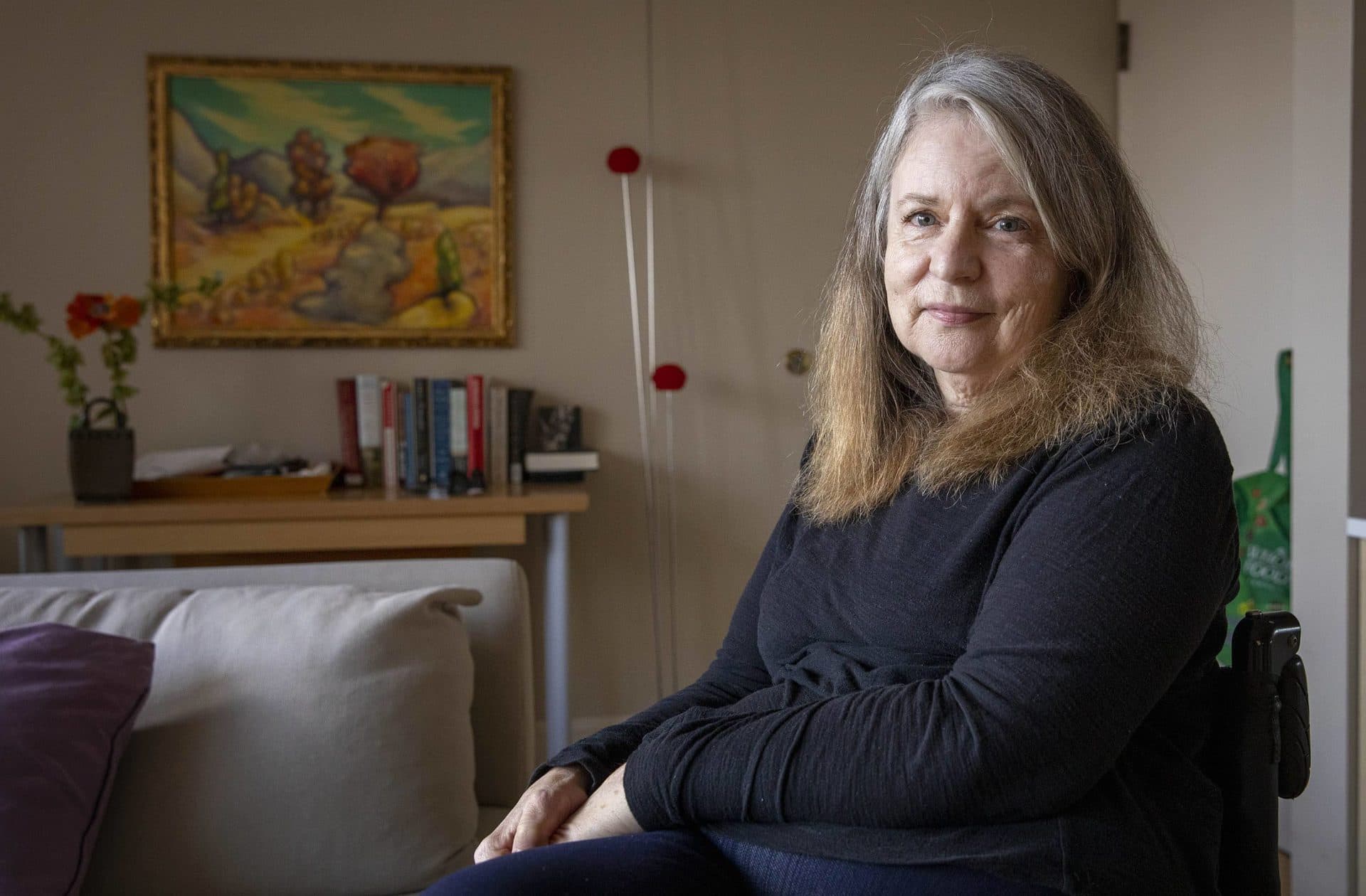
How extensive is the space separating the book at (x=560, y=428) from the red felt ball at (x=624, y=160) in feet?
2.33

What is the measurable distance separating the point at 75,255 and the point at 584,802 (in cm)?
288

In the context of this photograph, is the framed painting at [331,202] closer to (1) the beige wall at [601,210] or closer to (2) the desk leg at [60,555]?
(1) the beige wall at [601,210]

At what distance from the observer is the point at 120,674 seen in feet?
4.34

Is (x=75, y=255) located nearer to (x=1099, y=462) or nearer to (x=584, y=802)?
(x=584, y=802)

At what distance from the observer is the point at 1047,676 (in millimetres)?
877

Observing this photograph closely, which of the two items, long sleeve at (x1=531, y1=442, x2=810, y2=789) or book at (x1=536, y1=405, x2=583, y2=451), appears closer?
long sleeve at (x1=531, y1=442, x2=810, y2=789)

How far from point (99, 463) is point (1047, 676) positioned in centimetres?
263

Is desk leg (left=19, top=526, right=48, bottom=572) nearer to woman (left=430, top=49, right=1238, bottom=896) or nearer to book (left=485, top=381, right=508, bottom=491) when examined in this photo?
book (left=485, top=381, right=508, bottom=491)

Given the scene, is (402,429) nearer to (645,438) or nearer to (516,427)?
(516,427)

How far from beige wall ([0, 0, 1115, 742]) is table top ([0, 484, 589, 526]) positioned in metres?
0.56

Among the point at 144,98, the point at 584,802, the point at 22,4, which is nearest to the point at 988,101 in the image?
the point at 584,802

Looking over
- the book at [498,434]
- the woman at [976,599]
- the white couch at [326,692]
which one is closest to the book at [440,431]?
the book at [498,434]

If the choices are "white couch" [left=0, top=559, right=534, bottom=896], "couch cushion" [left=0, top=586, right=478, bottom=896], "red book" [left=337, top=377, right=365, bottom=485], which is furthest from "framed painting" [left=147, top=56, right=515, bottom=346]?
"couch cushion" [left=0, top=586, right=478, bottom=896]

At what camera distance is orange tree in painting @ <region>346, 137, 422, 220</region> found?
11.3 feet
